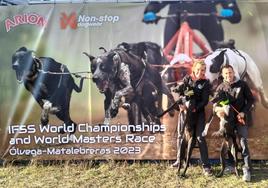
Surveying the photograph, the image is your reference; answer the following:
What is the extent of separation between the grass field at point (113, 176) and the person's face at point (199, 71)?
1.41 meters

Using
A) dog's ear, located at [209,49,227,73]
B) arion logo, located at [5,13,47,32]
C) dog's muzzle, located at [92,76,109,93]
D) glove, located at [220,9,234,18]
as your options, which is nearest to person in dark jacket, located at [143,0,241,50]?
glove, located at [220,9,234,18]

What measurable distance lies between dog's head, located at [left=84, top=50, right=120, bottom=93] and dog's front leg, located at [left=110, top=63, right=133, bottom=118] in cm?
11

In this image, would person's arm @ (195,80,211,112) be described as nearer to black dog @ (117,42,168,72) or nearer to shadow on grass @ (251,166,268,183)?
black dog @ (117,42,168,72)

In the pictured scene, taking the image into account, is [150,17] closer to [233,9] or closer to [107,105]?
[233,9]

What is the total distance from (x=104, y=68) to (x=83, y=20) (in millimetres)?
796

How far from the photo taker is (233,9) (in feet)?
20.1

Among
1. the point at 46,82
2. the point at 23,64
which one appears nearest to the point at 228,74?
the point at 46,82

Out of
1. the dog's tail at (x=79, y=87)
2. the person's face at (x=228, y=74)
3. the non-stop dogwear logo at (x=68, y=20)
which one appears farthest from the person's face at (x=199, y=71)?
the non-stop dogwear logo at (x=68, y=20)

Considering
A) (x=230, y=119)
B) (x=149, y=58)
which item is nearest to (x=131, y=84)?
(x=149, y=58)

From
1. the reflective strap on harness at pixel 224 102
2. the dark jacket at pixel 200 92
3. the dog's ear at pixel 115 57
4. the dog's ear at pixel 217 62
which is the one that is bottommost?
the reflective strap on harness at pixel 224 102

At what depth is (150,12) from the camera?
20.5 ft

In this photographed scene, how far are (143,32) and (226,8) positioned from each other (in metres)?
1.27

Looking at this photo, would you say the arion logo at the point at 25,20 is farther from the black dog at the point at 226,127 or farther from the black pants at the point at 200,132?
the black dog at the point at 226,127

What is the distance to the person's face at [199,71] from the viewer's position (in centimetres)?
586
